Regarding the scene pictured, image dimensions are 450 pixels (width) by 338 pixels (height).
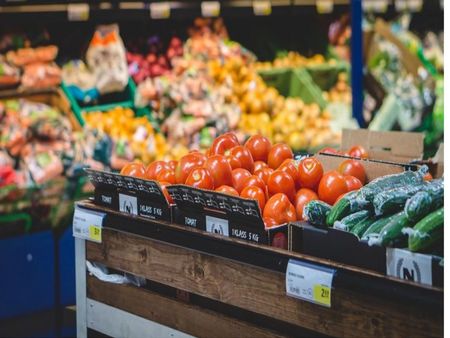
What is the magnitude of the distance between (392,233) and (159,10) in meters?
3.28

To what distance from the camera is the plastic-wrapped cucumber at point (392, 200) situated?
1.90 metres

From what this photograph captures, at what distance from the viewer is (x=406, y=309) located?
1.72 m

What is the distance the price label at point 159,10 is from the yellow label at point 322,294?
3.17 m

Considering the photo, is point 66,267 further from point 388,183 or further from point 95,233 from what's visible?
point 388,183

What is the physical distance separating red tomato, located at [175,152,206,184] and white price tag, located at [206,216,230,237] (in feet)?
1.09

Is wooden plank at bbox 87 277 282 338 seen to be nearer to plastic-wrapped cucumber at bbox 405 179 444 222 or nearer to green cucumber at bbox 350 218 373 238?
green cucumber at bbox 350 218 373 238

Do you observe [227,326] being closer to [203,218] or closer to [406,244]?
[203,218]

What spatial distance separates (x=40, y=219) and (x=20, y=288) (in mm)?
344

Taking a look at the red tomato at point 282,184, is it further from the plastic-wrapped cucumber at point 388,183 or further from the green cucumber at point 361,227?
the green cucumber at point 361,227

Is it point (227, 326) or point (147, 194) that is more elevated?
point (147, 194)

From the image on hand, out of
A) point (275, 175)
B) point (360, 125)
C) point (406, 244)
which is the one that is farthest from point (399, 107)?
point (406, 244)

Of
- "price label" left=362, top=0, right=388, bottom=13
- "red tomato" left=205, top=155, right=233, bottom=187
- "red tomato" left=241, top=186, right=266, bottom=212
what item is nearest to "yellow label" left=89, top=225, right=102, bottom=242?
"red tomato" left=205, top=155, right=233, bottom=187

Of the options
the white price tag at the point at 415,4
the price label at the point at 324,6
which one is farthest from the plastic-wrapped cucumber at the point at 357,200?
the white price tag at the point at 415,4

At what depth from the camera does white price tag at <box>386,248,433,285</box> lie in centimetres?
170
